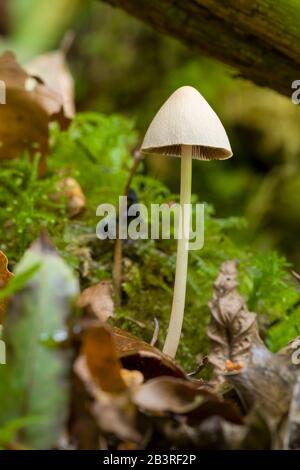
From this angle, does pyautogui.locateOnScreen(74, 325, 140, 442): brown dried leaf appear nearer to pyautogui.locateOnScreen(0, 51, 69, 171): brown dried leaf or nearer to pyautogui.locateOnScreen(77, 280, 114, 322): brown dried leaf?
pyautogui.locateOnScreen(77, 280, 114, 322): brown dried leaf

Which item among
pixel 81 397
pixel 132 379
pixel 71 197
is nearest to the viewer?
pixel 81 397

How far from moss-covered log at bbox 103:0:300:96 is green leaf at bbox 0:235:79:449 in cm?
93

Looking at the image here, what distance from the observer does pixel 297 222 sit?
342 cm

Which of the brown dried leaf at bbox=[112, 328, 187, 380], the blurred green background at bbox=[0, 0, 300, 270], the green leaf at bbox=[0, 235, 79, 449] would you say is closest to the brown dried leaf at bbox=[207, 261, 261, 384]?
the brown dried leaf at bbox=[112, 328, 187, 380]

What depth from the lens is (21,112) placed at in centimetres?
175

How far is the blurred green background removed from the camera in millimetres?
3396

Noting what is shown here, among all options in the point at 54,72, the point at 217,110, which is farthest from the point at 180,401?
the point at 217,110

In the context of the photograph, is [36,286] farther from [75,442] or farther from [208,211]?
[208,211]

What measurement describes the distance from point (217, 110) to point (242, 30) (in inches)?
79.6

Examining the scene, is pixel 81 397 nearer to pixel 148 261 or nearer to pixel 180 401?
pixel 180 401

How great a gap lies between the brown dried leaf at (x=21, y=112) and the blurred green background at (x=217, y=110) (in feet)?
5.04

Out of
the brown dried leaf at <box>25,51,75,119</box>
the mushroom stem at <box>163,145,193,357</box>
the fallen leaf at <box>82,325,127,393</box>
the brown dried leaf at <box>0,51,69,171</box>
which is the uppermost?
the brown dried leaf at <box>25,51,75,119</box>

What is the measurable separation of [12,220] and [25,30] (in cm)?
312
